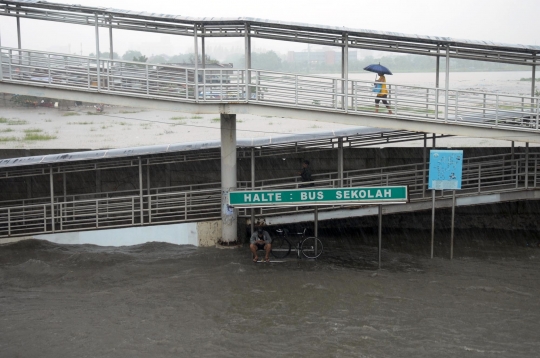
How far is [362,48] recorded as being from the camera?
55.0 ft

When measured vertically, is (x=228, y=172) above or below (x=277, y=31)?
below

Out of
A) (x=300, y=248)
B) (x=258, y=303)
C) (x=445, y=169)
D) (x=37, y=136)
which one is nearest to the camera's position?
(x=258, y=303)

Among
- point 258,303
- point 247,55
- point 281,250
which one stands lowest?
point 258,303

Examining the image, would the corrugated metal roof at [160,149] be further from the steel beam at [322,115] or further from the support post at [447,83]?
Answer: the support post at [447,83]

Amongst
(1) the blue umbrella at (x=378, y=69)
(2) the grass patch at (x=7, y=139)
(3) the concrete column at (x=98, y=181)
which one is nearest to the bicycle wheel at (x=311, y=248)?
(1) the blue umbrella at (x=378, y=69)

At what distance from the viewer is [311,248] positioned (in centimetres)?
1734

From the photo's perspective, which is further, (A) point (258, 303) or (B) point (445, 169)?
(B) point (445, 169)

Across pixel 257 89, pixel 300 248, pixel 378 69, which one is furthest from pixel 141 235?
pixel 378 69

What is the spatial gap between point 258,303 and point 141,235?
217 inches

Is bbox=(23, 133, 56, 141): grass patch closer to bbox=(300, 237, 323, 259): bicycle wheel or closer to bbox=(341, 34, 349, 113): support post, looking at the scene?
bbox=(300, 237, 323, 259): bicycle wheel

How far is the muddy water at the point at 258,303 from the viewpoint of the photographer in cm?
1146

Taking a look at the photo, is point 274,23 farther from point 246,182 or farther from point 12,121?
point 12,121

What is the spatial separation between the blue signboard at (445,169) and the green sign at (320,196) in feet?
5.35

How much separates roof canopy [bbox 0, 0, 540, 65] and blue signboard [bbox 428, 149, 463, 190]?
2.69 metres
